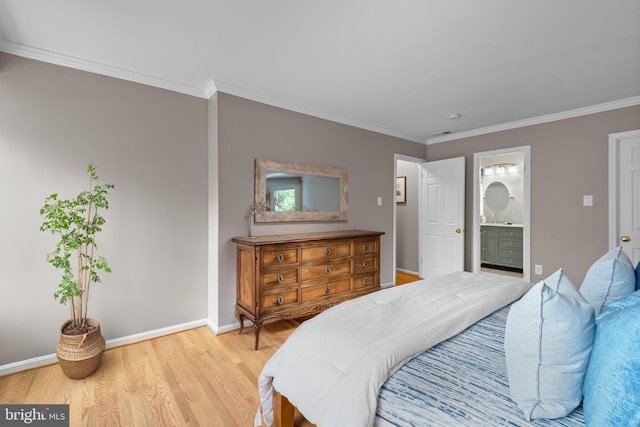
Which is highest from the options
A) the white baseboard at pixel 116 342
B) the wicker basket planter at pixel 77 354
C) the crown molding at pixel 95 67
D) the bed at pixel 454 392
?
the crown molding at pixel 95 67

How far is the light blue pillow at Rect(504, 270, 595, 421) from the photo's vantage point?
33.7 inches

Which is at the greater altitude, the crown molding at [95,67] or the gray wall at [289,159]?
the crown molding at [95,67]

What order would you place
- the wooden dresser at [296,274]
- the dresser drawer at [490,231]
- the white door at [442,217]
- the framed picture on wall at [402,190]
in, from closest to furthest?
1. the wooden dresser at [296,274]
2. the white door at [442,217]
3. the framed picture on wall at [402,190]
4. the dresser drawer at [490,231]

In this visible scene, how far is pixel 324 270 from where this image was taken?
3049mm

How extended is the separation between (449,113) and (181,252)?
3556mm

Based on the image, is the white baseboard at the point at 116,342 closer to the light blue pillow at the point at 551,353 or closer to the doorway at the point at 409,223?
the light blue pillow at the point at 551,353

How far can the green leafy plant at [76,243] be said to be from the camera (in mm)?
2045

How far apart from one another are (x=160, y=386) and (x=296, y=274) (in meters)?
1.34

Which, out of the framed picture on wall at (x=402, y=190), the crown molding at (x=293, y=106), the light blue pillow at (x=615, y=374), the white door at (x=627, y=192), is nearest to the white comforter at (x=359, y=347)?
the light blue pillow at (x=615, y=374)

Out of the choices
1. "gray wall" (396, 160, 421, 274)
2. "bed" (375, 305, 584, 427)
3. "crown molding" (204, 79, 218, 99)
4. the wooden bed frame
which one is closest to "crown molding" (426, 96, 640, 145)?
"gray wall" (396, 160, 421, 274)

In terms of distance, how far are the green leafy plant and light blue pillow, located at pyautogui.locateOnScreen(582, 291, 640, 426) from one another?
8.47 feet

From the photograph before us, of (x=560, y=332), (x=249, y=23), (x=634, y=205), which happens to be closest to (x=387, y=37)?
(x=249, y=23)

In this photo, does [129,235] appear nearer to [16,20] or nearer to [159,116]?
[159,116]

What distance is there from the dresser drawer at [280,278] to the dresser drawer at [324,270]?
0.09 metres
